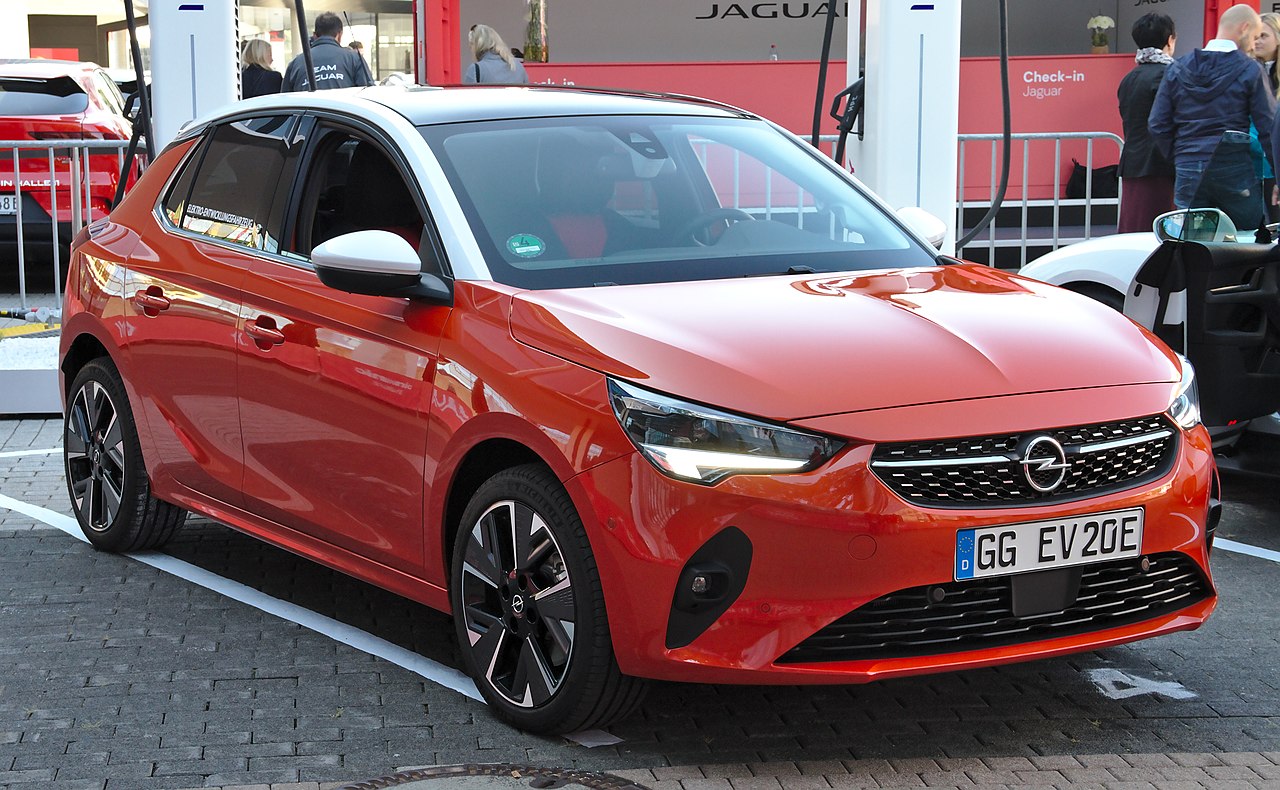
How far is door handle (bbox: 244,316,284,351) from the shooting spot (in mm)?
4977

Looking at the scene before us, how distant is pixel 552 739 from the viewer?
420cm

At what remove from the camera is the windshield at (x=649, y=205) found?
462cm

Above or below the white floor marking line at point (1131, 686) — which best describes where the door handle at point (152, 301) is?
above

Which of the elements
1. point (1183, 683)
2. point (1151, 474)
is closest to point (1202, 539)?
point (1151, 474)

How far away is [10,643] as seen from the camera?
5.08 metres

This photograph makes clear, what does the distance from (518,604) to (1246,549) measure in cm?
323

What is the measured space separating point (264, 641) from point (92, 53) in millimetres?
32265

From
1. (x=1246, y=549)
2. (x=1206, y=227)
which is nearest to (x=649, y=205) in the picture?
(x=1206, y=227)

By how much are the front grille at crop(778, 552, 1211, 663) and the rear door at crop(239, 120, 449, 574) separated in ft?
4.08

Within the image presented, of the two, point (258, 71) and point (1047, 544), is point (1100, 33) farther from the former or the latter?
point (1047, 544)

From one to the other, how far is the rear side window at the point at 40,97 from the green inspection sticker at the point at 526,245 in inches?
430

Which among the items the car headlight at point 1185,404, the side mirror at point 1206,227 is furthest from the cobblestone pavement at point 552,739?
the side mirror at point 1206,227

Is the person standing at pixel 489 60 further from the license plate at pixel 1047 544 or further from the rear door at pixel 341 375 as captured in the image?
the license plate at pixel 1047 544

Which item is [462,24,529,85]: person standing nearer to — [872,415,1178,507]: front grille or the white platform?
the white platform
